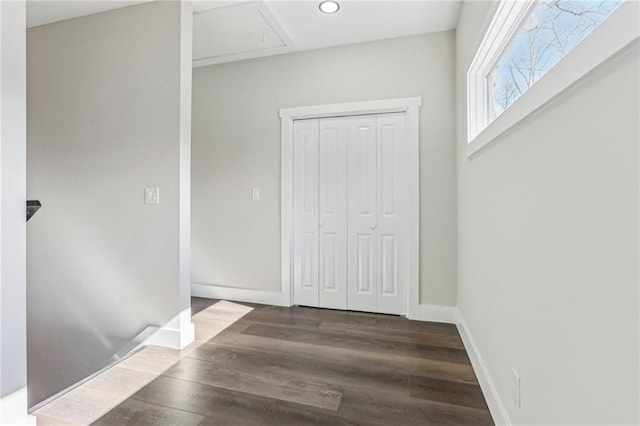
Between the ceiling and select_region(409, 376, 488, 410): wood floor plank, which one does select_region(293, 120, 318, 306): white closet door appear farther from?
select_region(409, 376, 488, 410): wood floor plank

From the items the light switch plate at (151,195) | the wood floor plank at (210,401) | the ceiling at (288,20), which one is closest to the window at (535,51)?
the ceiling at (288,20)

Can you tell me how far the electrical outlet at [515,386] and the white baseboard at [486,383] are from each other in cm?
15

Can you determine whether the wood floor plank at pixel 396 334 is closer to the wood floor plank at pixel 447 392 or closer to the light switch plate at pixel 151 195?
the wood floor plank at pixel 447 392

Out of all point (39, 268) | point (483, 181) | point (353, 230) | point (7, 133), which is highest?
point (7, 133)

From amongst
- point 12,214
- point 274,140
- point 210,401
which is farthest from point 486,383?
point 274,140

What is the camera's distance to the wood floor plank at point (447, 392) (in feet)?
5.42

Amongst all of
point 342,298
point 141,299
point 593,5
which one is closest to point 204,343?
point 141,299

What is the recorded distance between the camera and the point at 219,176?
3.44 metres

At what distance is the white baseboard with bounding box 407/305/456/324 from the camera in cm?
281

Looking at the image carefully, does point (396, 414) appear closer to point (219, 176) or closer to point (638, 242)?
point (638, 242)

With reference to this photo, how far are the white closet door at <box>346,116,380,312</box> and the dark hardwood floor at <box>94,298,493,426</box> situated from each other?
1.47 feet

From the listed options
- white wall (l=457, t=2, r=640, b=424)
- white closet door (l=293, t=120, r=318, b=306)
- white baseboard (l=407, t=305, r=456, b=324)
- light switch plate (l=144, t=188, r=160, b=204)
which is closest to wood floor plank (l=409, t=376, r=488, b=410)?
white wall (l=457, t=2, r=640, b=424)

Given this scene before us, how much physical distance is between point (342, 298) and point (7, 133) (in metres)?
2.64

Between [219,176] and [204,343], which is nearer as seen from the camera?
[204,343]
